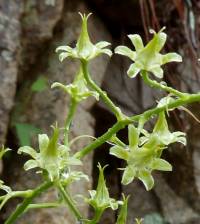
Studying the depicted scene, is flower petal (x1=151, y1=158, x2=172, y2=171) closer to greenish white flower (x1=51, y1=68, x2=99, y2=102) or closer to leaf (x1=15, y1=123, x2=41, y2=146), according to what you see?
greenish white flower (x1=51, y1=68, x2=99, y2=102)

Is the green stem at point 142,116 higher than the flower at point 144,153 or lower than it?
higher

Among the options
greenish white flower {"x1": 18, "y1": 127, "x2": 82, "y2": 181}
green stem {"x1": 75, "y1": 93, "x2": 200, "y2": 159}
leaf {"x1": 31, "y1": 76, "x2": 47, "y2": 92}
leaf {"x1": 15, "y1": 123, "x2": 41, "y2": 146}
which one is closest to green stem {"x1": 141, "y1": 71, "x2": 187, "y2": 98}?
green stem {"x1": 75, "y1": 93, "x2": 200, "y2": 159}

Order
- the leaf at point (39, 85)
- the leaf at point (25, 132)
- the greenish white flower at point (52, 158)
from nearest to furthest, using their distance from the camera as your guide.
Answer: the greenish white flower at point (52, 158)
the leaf at point (25, 132)
the leaf at point (39, 85)

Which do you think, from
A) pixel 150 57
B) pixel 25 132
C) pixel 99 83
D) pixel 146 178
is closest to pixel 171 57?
pixel 150 57

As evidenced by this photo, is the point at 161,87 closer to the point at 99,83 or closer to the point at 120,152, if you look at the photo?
the point at 120,152

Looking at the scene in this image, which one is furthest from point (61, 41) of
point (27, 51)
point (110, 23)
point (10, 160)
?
point (10, 160)

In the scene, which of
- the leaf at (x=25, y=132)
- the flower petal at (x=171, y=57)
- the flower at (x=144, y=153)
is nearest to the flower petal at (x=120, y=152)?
the flower at (x=144, y=153)

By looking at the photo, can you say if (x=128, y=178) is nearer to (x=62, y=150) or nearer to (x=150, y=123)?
(x=62, y=150)

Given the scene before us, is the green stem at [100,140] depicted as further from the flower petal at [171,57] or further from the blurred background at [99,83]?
the blurred background at [99,83]
